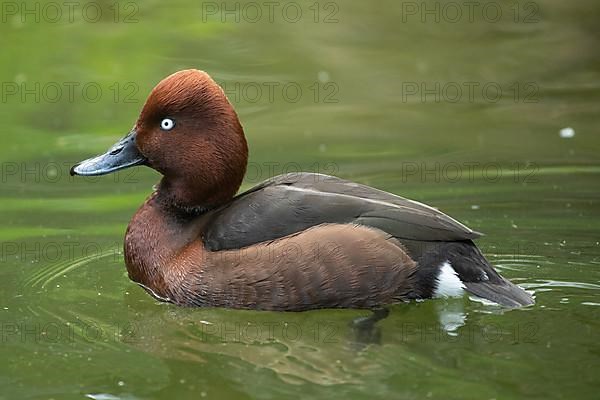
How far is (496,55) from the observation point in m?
12.1

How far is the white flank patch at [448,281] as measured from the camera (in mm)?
6539

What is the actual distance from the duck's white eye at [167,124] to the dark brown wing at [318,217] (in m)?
0.67

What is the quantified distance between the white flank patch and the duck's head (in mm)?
1335

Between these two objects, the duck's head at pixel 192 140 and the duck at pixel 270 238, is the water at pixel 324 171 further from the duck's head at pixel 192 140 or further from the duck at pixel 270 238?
the duck's head at pixel 192 140

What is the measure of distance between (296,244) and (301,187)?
0.43 m

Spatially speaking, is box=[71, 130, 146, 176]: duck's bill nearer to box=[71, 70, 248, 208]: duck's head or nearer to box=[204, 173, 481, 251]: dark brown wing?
box=[71, 70, 248, 208]: duck's head

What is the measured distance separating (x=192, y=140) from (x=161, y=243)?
627 mm

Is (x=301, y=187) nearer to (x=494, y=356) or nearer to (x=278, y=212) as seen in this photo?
(x=278, y=212)

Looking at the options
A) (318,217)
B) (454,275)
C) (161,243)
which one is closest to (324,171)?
(161,243)

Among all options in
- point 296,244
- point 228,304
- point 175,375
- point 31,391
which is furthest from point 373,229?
point 31,391

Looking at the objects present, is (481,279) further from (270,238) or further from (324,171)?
(324,171)

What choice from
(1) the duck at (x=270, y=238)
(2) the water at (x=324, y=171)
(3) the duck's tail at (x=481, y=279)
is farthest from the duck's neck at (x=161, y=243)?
(3) the duck's tail at (x=481, y=279)

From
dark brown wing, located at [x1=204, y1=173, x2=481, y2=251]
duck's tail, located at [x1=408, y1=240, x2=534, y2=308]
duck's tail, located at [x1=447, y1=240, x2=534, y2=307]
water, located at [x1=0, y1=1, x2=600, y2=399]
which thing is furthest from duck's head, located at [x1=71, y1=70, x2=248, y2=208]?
duck's tail, located at [x1=447, y1=240, x2=534, y2=307]

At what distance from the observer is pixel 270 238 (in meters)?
6.55
